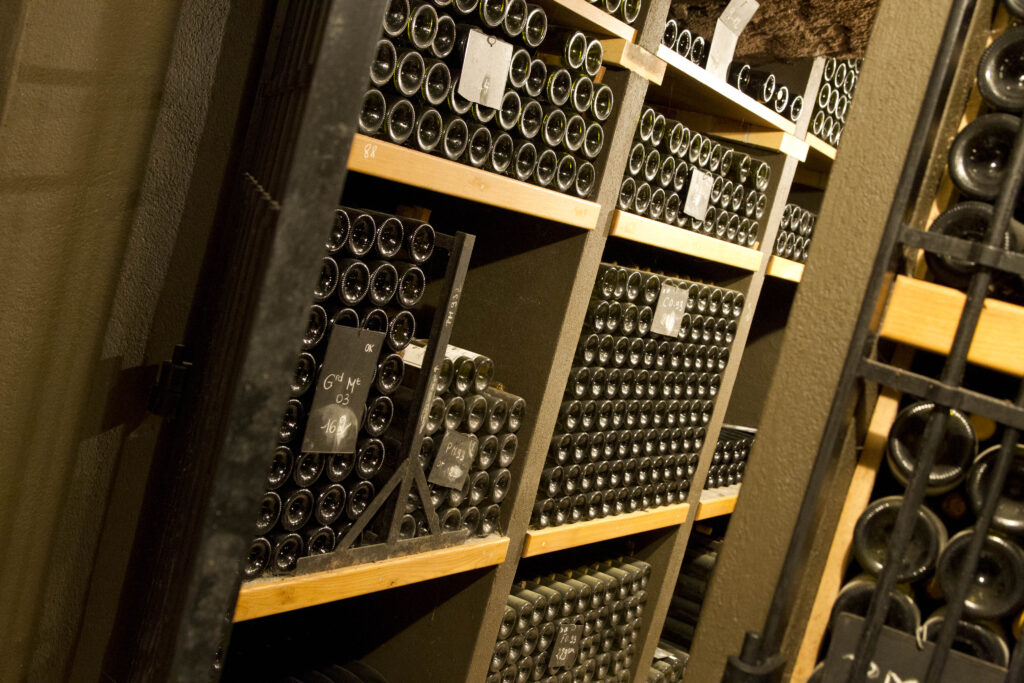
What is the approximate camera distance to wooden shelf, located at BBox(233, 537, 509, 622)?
166cm

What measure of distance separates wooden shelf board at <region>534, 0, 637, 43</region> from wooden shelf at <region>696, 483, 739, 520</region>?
1984 mm

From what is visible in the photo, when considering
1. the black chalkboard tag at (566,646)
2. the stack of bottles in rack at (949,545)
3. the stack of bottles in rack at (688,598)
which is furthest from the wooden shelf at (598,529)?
the stack of bottles in rack at (949,545)

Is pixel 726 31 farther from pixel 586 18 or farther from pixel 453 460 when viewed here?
pixel 453 460

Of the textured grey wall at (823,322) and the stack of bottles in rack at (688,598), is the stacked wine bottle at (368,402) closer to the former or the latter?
→ the textured grey wall at (823,322)

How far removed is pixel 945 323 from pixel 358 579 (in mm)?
1323

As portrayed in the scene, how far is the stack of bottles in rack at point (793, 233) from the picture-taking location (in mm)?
3559

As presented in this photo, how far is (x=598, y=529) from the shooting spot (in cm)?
279

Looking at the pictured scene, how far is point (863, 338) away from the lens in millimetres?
1089

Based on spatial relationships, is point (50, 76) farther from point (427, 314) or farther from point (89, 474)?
point (427, 314)

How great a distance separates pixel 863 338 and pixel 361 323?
1045mm

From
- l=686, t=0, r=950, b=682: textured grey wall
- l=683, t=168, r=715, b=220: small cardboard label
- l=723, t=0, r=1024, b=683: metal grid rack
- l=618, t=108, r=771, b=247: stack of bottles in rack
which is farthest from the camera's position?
l=683, t=168, r=715, b=220: small cardboard label

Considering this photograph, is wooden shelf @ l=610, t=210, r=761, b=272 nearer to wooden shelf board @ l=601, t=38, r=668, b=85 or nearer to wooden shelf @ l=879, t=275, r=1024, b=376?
wooden shelf board @ l=601, t=38, r=668, b=85

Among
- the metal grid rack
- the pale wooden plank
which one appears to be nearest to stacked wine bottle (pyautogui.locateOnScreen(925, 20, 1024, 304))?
the metal grid rack

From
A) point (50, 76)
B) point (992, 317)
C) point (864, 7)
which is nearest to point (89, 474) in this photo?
point (50, 76)
